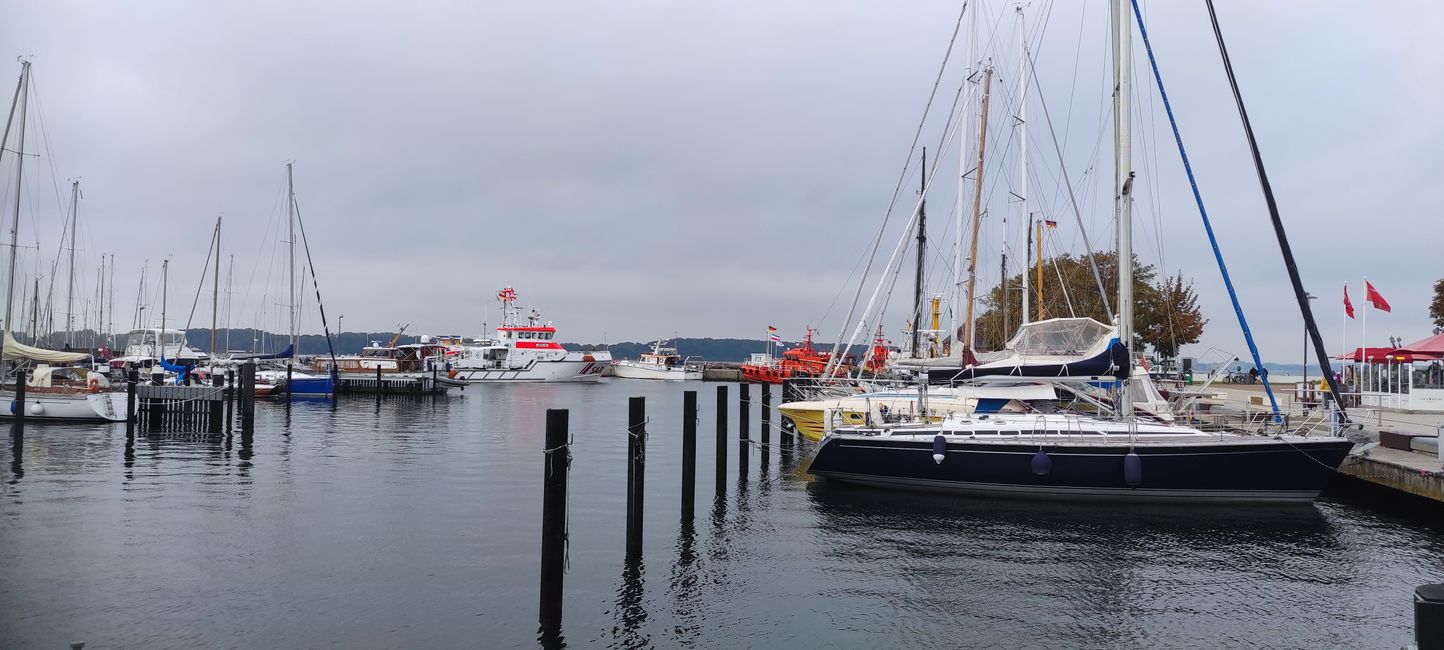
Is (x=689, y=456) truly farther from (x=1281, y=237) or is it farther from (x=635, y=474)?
(x=1281, y=237)

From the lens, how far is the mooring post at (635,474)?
12469 mm

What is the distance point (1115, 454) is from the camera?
1739 centimetres

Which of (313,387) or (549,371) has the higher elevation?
(549,371)

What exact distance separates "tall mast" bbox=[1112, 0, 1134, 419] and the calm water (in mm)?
3579

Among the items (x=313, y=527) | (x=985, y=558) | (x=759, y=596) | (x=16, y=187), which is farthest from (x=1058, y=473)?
(x=16, y=187)

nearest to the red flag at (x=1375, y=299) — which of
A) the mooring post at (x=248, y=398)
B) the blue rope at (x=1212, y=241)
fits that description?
the blue rope at (x=1212, y=241)

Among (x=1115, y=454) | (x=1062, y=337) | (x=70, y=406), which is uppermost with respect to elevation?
(x=1062, y=337)

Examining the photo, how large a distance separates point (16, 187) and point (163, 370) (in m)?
24.9

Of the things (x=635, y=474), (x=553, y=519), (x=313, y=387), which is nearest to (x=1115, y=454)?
(x=635, y=474)

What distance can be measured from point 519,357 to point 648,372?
3233cm

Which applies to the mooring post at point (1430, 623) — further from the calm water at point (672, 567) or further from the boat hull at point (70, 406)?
the boat hull at point (70, 406)

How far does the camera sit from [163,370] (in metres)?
50.0

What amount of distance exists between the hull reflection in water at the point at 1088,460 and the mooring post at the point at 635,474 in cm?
795

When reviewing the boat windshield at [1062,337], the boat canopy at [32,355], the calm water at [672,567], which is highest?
the boat windshield at [1062,337]
